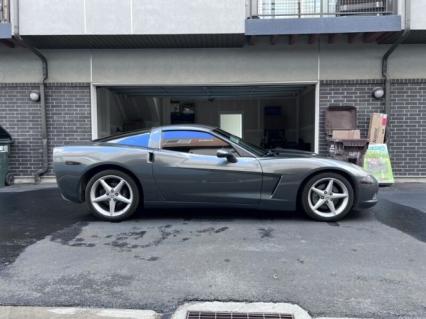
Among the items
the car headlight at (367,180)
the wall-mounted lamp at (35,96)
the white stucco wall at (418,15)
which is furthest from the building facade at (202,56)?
the car headlight at (367,180)

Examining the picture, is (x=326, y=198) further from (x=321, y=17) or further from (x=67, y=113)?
(x=67, y=113)

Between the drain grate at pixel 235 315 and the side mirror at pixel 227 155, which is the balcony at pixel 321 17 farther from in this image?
the drain grate at pixel 235 315

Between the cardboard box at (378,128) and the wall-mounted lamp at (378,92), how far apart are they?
450 mm

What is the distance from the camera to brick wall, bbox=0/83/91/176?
30.5 feet

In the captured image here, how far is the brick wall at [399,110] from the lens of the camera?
351 inches

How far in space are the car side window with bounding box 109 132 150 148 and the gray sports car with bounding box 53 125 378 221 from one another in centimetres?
2

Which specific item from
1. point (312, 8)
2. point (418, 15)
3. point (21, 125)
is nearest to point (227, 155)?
point (312, 8)

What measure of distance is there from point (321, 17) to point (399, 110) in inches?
108

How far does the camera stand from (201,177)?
5.44 metres

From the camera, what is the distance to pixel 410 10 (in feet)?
26.0

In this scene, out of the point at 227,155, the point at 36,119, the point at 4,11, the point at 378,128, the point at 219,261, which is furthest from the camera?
the point at 36,119

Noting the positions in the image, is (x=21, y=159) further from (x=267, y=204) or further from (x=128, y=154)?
(x=267, y=204)

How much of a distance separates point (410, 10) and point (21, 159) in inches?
353

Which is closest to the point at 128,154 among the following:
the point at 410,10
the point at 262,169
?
the point at 262,169
